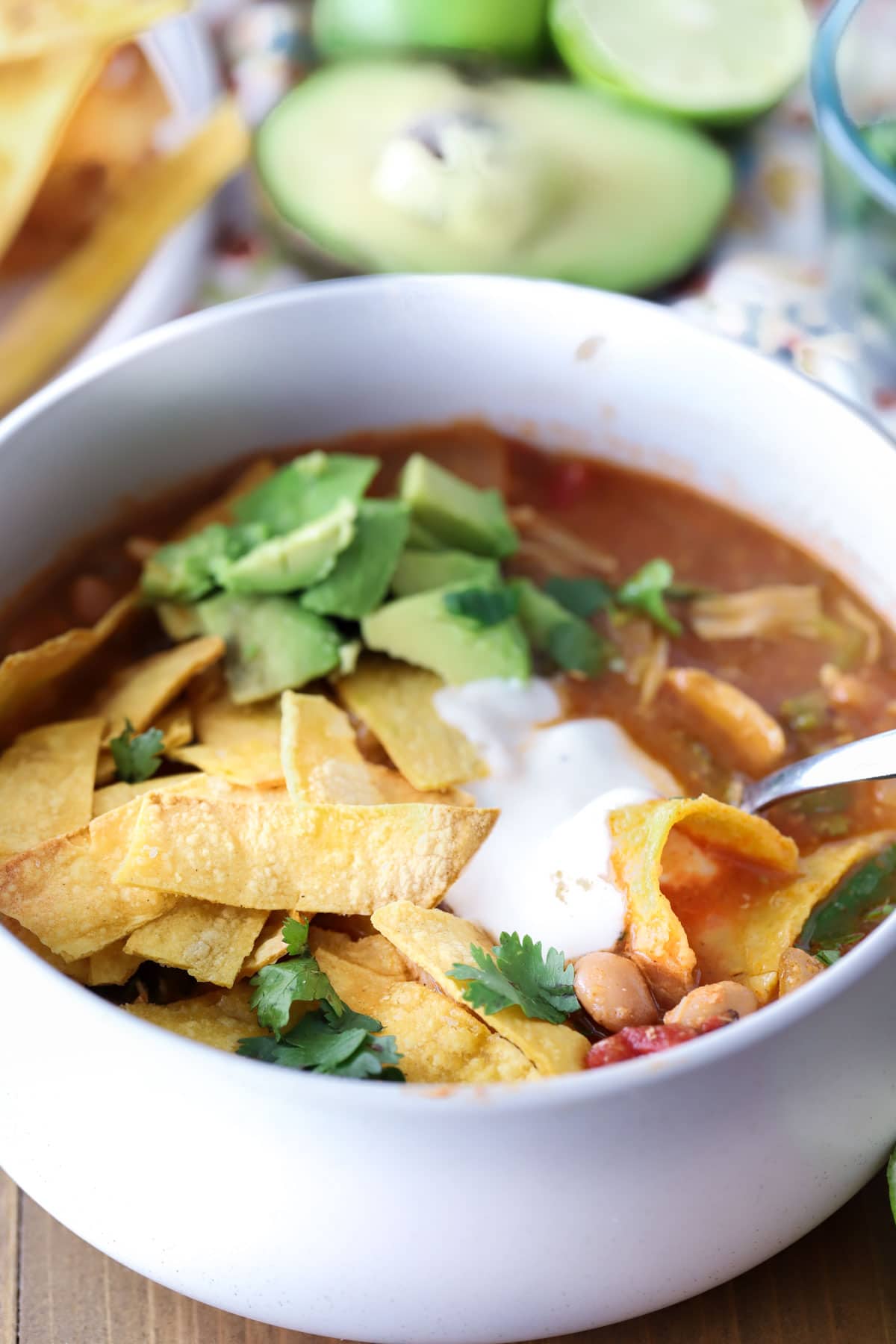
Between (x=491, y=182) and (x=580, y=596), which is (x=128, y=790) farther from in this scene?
(x=491, y=182)

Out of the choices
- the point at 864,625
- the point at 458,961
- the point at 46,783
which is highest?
the point at 46,783

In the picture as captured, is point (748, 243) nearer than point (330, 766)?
No

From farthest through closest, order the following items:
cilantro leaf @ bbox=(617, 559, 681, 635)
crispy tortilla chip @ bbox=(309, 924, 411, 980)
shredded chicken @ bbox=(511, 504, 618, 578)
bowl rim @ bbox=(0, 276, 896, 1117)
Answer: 1. shredded chicken @ bbox=(511, 504, 618, 578)
2. cilantro leaf @ bbox=(617, 559, 681, 635)
3. crispy tortilla chip @ bbox=(309, 924, 411, 980)
4. bowl rim @ bbox=(0, 276, 896, 1117)

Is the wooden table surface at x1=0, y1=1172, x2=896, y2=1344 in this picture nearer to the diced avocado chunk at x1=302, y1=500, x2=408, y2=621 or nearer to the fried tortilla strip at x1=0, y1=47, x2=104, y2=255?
the diced avocado chunk at x1=302, y1=500, x2=408, y2=621

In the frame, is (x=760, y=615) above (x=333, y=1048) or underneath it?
underneath

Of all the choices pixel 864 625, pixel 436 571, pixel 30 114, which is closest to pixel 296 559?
pixel 436 571

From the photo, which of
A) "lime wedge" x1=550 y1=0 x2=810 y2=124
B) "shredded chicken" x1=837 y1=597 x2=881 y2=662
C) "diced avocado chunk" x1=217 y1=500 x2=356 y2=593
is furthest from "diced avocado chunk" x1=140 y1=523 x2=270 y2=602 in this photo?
"lime wedge" x1=550 y1=0 x2=810 y2=124

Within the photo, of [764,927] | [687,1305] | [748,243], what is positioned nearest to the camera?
[687,1305]

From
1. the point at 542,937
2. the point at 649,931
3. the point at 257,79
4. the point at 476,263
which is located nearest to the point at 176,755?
the point at 542,937

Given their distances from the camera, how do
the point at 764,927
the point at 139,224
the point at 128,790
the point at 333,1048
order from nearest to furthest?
1. the point at 333,1048
2. the point at 764,927
3. the point at 128,790
4. the point at 139,224
